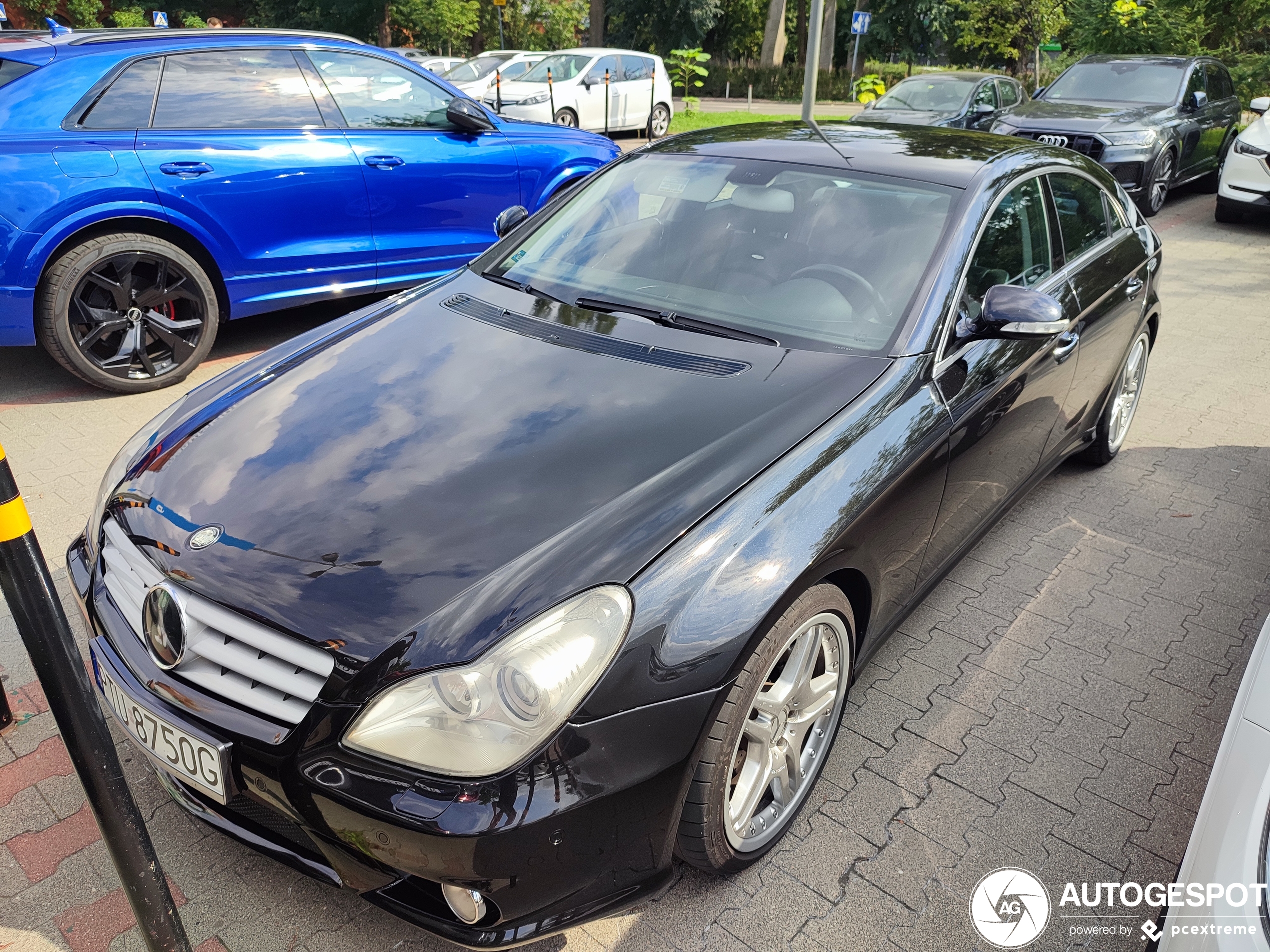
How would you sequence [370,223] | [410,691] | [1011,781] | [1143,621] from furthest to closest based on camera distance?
[370,223], [1143,621], [1011,781], [410,691]

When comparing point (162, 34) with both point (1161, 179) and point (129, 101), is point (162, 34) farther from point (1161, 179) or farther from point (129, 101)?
point (1161, 179)

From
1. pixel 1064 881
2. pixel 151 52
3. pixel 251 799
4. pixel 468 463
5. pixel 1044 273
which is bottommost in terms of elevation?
pixel 1064 881

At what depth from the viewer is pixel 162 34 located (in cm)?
513

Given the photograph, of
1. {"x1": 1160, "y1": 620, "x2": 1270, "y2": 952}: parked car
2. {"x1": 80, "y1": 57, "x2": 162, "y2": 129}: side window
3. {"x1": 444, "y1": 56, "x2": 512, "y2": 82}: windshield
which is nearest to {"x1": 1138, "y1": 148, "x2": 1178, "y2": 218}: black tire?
{"x1": 80, "y1": 57, "x2": 162, "y2": 129}: side window

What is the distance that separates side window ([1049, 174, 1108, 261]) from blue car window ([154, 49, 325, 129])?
13.4 ft

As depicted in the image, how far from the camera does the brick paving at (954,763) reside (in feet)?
6.97

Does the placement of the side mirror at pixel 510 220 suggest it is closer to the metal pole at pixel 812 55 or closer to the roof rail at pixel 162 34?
the roof rail at pixel 162 34

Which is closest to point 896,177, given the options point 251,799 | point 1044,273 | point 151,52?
point 1044,273

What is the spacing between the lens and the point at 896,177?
311 centimetres

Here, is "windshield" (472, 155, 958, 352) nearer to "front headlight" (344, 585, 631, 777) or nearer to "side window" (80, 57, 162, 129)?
"front headlight" (344, 585, 631, 777)

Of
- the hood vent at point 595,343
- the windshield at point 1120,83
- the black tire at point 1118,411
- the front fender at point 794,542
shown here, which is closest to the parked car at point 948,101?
the windshield at point 1120,83

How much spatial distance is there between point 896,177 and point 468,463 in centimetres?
184

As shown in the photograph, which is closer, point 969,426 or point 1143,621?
point 969,426

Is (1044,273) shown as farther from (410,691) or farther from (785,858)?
(410,691)
